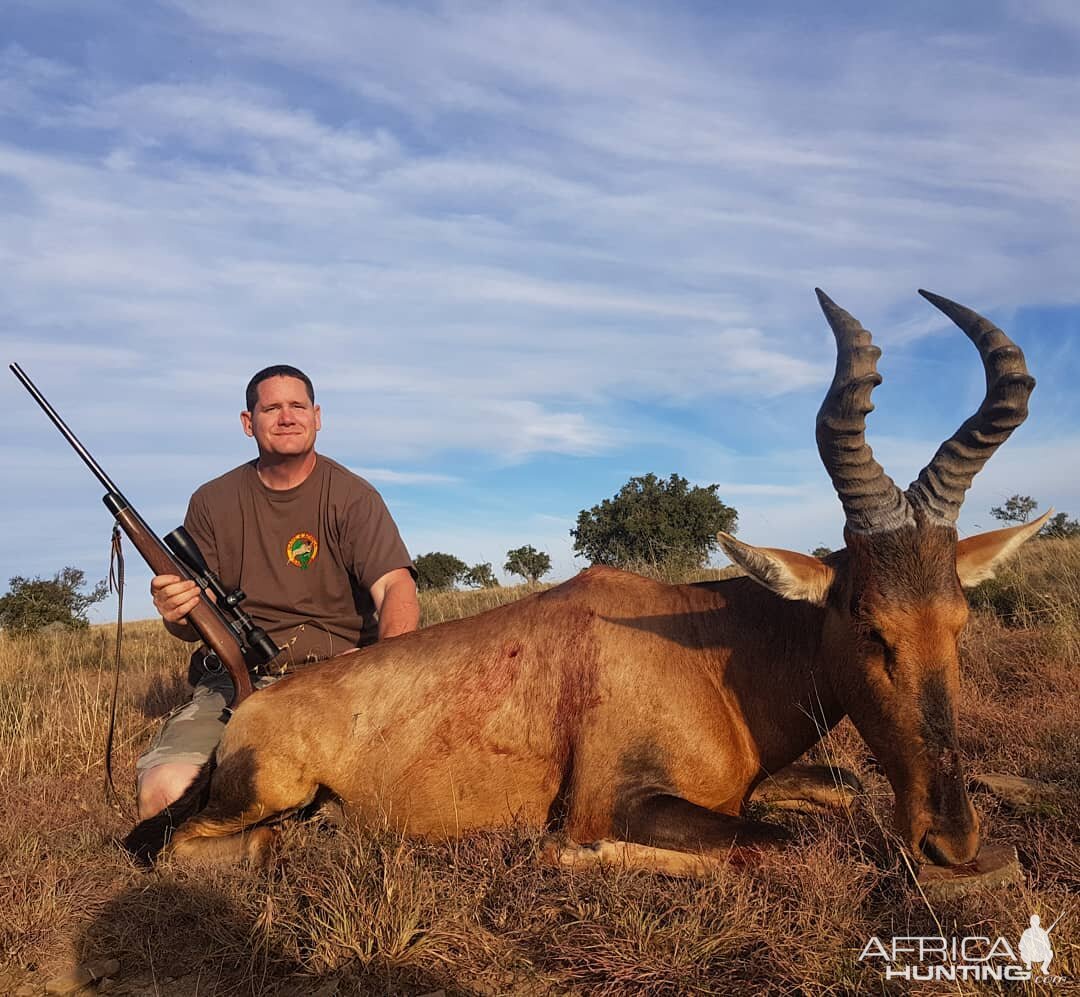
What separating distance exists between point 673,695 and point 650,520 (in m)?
14.9

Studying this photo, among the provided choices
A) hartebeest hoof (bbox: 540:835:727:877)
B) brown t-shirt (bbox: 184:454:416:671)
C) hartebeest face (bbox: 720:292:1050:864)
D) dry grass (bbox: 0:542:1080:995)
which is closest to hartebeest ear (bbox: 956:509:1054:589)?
hartebeest face (bbox: 720:292:1050:864)

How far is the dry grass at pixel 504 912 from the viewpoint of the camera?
10.0 feet

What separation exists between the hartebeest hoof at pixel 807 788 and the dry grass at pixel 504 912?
0.64 ft

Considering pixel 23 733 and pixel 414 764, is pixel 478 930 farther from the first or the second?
pixel 23 733

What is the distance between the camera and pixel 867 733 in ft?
12.5

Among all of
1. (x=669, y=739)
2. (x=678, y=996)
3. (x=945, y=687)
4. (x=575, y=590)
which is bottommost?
(x=678, y=996)

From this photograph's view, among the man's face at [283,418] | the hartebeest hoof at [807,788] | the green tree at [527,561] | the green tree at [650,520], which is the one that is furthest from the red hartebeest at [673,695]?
the green tree at [527,561]

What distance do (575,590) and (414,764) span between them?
124cm

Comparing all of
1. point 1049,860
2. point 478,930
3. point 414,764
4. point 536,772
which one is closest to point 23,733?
point 414,764

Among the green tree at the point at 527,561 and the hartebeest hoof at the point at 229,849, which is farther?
the green tree at the point at 527,561

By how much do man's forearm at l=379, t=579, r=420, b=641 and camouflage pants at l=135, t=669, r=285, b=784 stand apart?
0.77 m

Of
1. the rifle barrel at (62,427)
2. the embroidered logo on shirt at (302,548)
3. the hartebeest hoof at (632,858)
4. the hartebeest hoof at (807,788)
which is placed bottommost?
the hartebeest hoof at (632,858)

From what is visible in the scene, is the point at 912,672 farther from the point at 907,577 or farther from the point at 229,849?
the point at 229,849

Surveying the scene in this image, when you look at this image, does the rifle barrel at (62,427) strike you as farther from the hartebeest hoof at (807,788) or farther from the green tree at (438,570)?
the green tree at (438,570)
